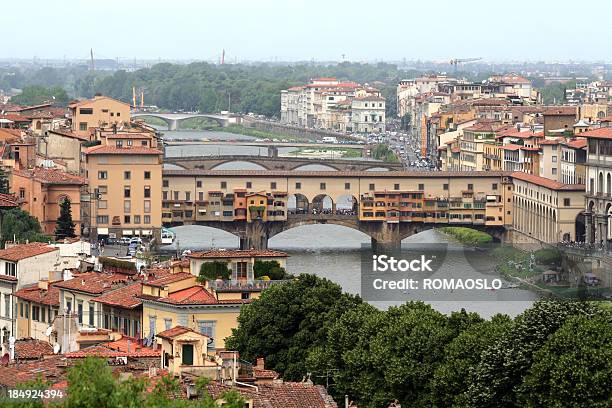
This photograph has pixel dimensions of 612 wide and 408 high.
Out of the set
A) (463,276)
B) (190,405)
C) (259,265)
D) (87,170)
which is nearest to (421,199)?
(87,170)

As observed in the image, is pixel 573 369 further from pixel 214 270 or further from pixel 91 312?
pixel 91 312

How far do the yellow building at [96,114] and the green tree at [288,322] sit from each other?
35.6 meters

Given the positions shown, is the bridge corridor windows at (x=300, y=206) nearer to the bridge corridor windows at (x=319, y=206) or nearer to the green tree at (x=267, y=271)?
the bridge corridor windows at (x=319, y=206)

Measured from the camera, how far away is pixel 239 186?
5375cm

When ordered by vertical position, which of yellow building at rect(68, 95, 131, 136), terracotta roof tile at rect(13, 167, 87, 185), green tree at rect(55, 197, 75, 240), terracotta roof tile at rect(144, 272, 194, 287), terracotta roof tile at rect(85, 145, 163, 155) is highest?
terracotta roof tile at rect(144, 272, 194, 287)

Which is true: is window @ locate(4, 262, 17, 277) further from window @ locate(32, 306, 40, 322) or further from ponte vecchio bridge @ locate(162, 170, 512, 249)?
ponte vecchio bridge @ locate(162, 170, 512, 249)

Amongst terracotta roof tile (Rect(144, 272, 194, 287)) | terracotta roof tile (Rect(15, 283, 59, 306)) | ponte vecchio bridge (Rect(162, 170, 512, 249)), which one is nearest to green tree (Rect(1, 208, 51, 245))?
terracotta roof tile (Rect(15, 283, 59, 306))

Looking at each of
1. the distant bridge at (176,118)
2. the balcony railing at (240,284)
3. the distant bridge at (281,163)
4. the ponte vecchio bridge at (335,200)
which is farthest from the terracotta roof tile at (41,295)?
the distant bridge at (176,118)

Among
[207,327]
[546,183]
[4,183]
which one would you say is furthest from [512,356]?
[546,183]

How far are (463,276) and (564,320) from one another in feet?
58.5

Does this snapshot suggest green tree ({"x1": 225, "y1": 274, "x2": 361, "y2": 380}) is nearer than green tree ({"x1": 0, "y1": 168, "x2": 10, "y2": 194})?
Yes

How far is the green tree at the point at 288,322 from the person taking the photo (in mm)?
21016

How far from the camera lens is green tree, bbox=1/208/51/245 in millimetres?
35281

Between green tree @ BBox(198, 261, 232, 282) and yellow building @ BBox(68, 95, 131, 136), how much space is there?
112ft
